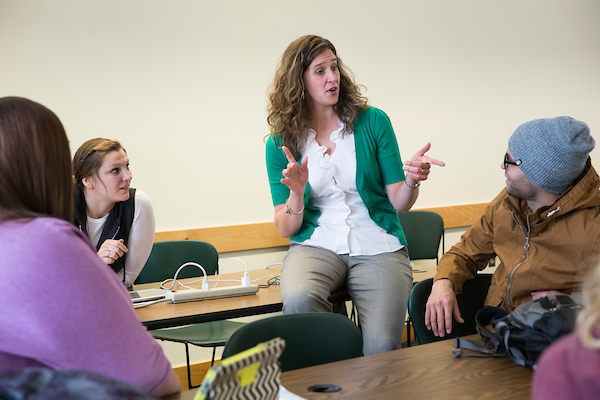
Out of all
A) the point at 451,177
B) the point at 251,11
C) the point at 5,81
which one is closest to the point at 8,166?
the point at 5,81

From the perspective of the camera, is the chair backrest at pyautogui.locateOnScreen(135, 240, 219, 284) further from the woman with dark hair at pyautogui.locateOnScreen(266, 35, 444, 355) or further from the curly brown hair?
the curly brown hair

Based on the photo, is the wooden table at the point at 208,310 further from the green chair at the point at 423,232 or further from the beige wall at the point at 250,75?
the green chair at the point at 423,232

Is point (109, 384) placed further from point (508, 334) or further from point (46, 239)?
point (508, 334)

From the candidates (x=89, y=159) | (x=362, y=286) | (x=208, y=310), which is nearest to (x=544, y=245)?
(x=362, y=286)

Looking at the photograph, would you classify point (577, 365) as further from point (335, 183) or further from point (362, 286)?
point (335, 183)

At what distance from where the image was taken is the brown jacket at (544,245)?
161 cm

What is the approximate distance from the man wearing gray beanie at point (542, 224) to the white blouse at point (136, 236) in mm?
1377

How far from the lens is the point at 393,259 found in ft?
7.14

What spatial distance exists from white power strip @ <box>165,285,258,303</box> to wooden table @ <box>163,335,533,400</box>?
1.04 meters

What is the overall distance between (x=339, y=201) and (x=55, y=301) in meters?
1.55

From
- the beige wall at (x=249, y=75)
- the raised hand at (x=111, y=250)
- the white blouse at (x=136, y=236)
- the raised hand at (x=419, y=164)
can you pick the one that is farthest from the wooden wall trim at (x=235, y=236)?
the raised hand at (x=419, y=164)

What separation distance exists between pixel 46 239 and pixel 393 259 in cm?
153

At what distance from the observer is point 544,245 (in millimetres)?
1666

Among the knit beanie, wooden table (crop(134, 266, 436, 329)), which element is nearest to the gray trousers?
wooden table (crop(134, 266, 436, 329))
